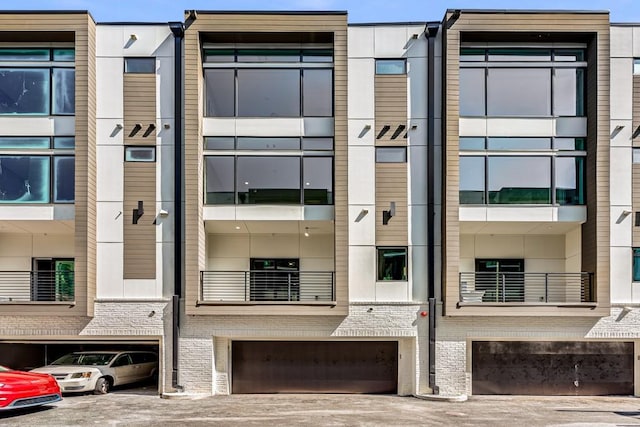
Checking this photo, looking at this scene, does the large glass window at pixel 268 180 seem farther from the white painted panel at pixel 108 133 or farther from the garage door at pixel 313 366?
the garage door at pixel 313 366

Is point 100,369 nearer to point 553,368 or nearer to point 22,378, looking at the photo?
point 22,378

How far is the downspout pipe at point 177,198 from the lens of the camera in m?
15.5

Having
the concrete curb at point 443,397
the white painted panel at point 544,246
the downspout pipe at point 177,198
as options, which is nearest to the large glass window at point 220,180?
the downspout pipe at point 177,198

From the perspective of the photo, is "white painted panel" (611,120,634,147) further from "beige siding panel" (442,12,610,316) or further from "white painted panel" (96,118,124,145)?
"white painted panel" (96,118,124,145)

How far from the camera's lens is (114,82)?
1588 centimetres

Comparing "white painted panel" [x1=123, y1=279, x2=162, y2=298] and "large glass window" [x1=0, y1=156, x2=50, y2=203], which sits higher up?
"large glass window" [x1=0, y1=156, x2=50, y2=203]

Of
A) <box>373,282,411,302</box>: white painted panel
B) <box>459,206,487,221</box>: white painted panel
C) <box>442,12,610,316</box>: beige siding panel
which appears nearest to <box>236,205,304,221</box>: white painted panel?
<box>373,282,411,302</box>: white painted panel

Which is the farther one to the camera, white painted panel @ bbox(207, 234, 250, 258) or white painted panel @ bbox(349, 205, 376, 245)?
white painted panel @ bbox(207, 234, 250, 258)

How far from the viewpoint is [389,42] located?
1595 cm

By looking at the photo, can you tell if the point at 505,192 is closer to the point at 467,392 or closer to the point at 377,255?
the point at 377,255

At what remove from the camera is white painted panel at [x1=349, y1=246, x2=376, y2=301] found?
51.2 ft

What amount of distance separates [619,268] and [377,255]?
21.7 ft

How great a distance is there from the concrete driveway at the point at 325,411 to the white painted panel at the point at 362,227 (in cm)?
428

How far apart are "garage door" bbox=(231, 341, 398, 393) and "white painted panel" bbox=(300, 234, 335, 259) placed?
8.73 feet
